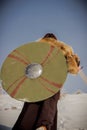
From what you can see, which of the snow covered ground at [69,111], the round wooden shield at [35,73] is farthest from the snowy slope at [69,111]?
the round wooden shield at [35,73]

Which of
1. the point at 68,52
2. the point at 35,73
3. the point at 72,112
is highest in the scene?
the point at 68,52

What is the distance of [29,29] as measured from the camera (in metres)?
2.15

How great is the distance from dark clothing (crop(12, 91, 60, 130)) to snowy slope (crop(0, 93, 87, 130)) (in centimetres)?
5

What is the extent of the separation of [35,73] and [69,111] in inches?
14.6

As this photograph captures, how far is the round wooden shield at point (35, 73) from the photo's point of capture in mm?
1858

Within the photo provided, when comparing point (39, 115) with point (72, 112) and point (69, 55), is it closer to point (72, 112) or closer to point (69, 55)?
point (72, 112)

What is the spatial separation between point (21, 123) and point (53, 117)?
9.2 inches

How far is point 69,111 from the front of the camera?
198 cm

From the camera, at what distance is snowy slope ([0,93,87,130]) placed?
1.96m

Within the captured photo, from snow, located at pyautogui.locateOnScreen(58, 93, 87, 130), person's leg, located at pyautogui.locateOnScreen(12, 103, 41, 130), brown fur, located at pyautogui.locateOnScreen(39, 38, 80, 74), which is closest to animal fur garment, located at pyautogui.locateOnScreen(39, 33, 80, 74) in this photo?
brown fur, located at pyautogui.locateOnScreen(39, 38, 80, 74)

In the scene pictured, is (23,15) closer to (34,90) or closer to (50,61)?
(50,61)

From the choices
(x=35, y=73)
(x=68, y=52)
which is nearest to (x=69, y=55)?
(x=68, y=52)

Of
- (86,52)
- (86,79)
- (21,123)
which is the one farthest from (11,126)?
(86,52)

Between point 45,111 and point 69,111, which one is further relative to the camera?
point 69,111
